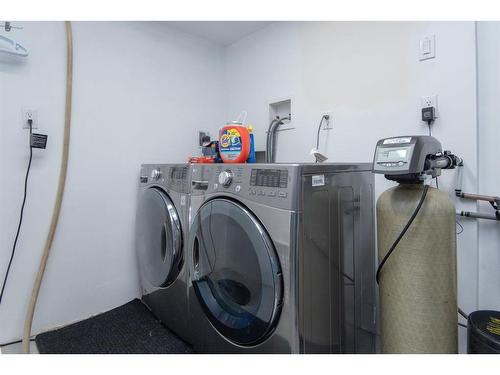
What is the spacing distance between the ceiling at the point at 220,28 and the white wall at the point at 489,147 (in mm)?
1371

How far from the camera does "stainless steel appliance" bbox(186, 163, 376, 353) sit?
0.97 m

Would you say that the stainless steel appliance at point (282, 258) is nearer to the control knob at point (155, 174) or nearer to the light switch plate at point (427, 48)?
the control knob at point (155, 174)

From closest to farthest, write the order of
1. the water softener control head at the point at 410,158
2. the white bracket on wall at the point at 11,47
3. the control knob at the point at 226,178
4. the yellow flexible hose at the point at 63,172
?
the water softener control head at the point at 410,158 < the control knob at the point at 226,178 < the white bracket on wall at the point at 11,47 < the yellow flexible hose at the point at 63,172

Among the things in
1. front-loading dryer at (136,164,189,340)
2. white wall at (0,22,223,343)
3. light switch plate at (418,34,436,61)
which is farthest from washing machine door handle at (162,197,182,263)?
light switch plate at (418,34,436,61)

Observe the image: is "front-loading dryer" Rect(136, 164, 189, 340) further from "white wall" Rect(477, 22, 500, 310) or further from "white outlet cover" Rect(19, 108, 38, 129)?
"white wall" Rect(477, 22, 500, 310)

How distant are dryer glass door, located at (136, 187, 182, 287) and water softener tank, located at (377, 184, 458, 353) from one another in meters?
1.00

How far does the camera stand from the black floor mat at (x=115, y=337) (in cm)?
145

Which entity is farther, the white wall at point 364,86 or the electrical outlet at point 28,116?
the electrical outlet at point 28,116

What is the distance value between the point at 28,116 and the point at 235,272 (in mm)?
1412

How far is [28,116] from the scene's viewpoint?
1534 millimetres

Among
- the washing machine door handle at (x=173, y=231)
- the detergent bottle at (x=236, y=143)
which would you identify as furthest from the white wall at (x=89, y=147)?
the detergent bottle at (x=236, y=143)

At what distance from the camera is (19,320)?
1.53 metres

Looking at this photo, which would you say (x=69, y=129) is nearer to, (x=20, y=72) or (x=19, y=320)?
(x=20, y=72)

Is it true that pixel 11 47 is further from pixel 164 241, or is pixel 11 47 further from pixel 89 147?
pixel 164 241
